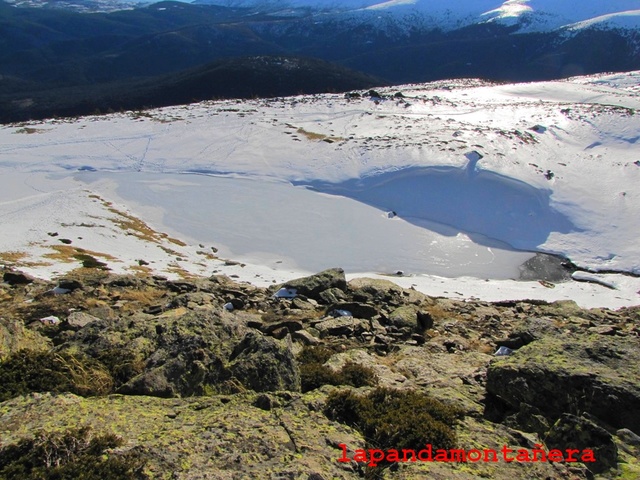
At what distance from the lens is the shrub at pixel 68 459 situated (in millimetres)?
3295

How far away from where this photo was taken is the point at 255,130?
1403 inches

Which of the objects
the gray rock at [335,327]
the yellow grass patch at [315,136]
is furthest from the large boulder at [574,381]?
the yellow grass patch at [315,136]

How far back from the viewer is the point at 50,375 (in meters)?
4.93

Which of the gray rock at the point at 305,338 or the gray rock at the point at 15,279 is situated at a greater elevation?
the gray rock at the point at 15,279

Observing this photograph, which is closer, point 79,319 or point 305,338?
point 79,319

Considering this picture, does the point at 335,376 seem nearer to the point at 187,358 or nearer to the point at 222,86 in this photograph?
the point at 187,358

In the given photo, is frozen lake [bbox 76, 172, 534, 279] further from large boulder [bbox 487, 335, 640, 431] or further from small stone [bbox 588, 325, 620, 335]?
large boulder [bbox 487, 335, 640, 431]

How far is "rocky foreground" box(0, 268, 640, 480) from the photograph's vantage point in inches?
150

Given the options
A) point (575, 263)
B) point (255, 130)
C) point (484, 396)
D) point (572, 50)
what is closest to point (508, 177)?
point (575, 263)

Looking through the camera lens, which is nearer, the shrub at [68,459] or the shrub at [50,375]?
the shrub at [68,459]

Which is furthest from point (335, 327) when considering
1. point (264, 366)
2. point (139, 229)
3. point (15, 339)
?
point (139, 229)

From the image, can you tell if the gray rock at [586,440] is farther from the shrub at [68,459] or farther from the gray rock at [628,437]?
the shrub at [68,459]

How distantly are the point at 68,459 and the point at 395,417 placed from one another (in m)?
2.95

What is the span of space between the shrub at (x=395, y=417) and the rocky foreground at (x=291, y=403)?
2cm
